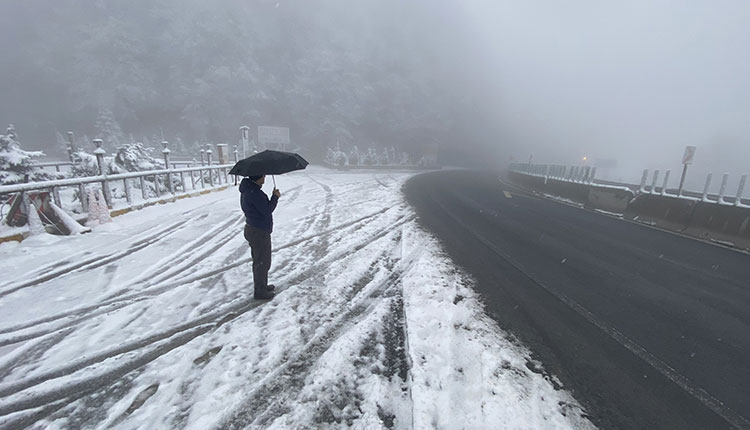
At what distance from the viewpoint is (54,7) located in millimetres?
69688

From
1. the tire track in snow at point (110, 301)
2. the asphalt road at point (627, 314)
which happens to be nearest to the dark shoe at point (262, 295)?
the tire track in snow at point (110, 301)

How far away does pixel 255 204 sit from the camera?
4.12 metres

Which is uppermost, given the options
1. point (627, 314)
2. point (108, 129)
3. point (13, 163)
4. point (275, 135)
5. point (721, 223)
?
point (108, 129)

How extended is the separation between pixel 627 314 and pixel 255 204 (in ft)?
18.0

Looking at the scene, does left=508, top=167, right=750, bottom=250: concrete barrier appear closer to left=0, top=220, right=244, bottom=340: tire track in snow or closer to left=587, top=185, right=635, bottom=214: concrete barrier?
left=587, top=185, right=635, bottom=214: concrete barrier

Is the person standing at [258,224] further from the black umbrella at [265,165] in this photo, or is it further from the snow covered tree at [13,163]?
the snow covered tree at [13,163]

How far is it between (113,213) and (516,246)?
11.3 metres

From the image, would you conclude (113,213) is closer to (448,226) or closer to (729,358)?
(448,226)

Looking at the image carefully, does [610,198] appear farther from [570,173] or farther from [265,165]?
[265,165]

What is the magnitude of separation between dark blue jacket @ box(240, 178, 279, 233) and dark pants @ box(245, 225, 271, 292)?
0.09 metres

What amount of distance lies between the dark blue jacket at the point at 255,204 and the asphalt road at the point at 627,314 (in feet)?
11.3

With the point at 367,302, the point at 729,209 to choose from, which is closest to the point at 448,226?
the point at 367,302

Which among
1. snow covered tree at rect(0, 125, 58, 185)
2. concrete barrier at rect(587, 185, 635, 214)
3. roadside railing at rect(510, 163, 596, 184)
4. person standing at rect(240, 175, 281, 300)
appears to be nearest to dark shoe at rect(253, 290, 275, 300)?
person standing at rect(240, 175, 281, 300)

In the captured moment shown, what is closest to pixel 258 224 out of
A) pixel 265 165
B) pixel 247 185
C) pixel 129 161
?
pixel 247 185
